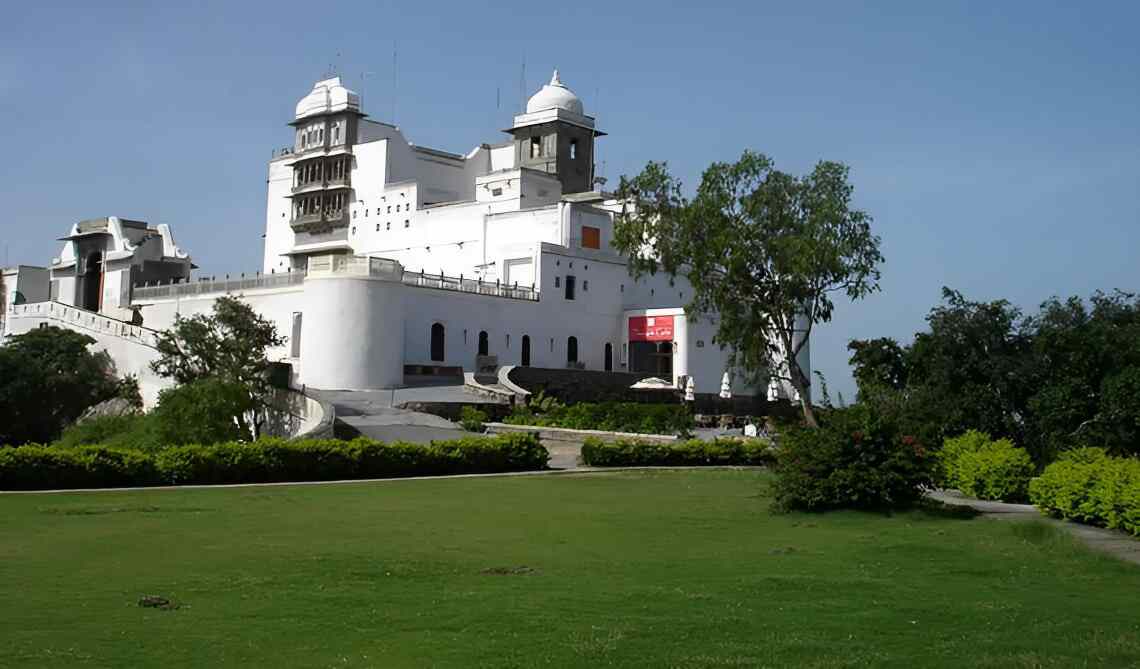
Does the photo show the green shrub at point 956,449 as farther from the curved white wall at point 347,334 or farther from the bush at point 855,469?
the curved white wall at point 347,334

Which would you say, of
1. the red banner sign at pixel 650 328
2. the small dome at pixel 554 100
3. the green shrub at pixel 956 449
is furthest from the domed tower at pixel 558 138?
the green shrub at pixel 956 449

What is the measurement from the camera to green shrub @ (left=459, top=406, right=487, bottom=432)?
34500mm

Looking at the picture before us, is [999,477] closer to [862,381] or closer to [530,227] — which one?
[862,381]

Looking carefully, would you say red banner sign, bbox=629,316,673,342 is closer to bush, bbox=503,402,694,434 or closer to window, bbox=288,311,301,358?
bush, bbox=503,402,694,434

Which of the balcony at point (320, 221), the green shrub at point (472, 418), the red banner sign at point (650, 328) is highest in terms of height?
the balcony at point (320, 221)

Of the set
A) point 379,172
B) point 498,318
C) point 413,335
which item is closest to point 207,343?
point 413,335

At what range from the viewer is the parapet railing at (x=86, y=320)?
161 feet

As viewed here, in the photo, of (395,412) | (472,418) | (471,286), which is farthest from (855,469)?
(471,286)

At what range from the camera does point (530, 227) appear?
188ft

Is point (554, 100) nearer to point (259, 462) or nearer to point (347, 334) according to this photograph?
point (347, 334)

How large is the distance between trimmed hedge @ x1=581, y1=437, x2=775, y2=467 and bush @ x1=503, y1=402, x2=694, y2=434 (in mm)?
5408

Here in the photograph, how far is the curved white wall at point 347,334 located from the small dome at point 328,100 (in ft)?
75.9

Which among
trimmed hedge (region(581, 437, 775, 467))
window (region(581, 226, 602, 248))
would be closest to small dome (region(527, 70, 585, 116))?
window (region(581, 226, 602, 248))

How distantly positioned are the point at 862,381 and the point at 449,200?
42143mm
